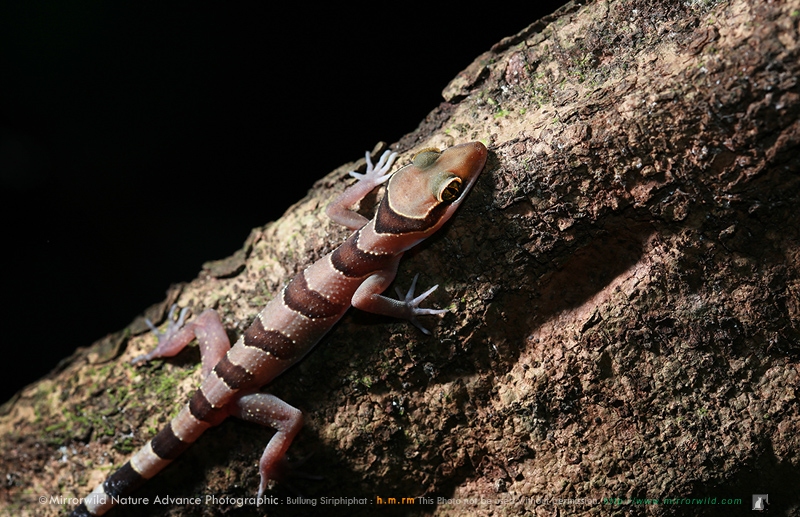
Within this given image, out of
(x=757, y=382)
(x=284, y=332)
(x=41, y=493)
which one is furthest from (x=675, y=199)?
(x=41, y=493)

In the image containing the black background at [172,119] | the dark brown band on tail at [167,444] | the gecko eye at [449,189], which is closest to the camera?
the gecko eye at [449,189]

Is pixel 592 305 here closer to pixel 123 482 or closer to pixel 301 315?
pixel 301 315

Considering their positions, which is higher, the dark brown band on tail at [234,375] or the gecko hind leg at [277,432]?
the dark brown band on tail at [234,375]

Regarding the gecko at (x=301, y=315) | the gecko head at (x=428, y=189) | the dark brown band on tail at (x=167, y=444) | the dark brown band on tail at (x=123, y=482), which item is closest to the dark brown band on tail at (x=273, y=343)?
the gecko at (x=301, y=315)

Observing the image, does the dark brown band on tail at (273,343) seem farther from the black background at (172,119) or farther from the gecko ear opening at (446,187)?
the black background at (172,119)

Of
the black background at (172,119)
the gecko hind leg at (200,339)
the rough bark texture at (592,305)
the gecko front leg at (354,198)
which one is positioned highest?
the black background at (172,119)

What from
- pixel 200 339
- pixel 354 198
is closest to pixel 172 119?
pixel 200 339
